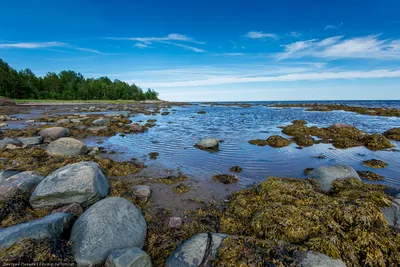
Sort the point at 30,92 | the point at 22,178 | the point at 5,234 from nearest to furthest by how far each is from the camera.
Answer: the point at 5,234 < the point at 22,178 < the point at 30,92

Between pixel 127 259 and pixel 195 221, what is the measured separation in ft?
5.85

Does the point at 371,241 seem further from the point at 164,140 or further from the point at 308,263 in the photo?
the point at 164,140

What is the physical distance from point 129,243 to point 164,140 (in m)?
9.31

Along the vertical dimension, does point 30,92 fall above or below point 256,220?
above

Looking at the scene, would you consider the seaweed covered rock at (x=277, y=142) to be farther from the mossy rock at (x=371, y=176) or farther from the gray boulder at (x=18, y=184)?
the gray boulder at (x=18, y=184)

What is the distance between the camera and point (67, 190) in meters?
4.32

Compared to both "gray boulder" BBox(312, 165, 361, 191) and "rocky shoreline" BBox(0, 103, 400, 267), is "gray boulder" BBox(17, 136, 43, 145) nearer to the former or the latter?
"rocky shoreline" BBox(0, 103, 400, 267)

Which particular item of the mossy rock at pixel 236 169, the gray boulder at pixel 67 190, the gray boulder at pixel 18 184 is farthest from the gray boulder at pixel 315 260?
the gray boulder at pixel 18 184

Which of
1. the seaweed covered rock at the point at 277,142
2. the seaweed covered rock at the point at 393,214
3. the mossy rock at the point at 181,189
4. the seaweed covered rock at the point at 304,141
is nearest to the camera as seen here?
the seaweed covered rock at the point at 393,214

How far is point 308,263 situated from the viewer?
8.51 ft

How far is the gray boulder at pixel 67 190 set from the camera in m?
4.30

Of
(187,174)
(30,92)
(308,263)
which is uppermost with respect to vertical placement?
(30,92)

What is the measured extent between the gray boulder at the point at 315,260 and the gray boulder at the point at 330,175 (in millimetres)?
3113

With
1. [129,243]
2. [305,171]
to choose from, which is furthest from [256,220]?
[305,171]
